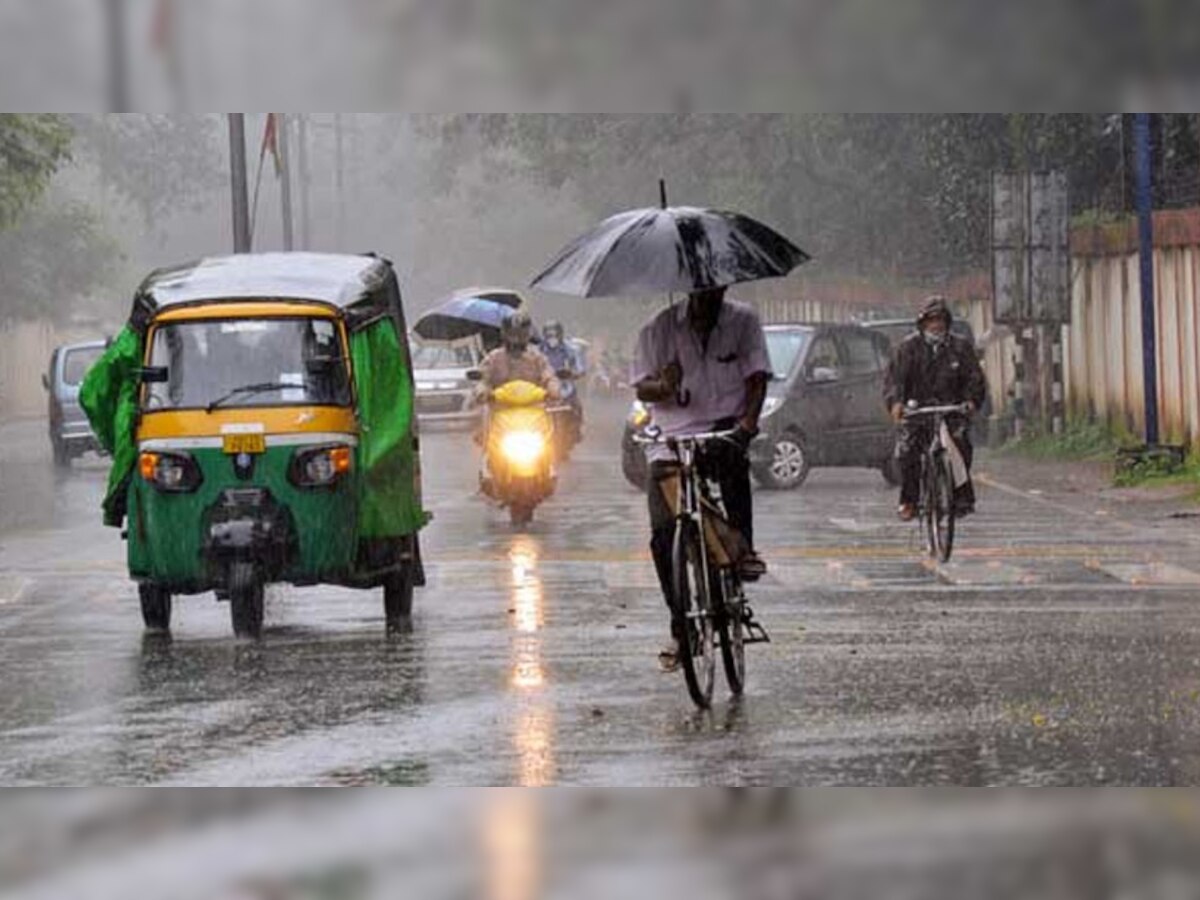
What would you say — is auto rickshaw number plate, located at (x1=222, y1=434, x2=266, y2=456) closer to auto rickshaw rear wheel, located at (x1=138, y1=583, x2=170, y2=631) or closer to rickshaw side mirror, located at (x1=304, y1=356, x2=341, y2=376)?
rickshaw side mirror, located at (x1=304, y1=356, x2=341, y2=376)

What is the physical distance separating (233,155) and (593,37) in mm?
18335

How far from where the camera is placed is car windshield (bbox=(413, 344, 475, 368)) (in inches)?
1821

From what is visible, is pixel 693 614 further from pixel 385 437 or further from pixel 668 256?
pixel 385 437

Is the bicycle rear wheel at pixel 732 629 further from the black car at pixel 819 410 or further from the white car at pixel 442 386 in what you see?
the white car at pixel 442 386

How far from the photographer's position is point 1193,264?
2944 centimetres

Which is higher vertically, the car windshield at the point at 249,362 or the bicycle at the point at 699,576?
the car windshield at the point at 249,362

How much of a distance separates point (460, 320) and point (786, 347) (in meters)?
3.22

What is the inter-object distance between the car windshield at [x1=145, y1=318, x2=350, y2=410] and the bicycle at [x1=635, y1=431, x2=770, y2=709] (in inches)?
144

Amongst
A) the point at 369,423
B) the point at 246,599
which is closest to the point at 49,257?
the point at 369,423

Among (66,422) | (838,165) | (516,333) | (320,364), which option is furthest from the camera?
(838,165)

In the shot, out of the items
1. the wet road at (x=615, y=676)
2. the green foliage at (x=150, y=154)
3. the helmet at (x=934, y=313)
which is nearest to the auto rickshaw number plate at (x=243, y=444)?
the wet road at (x=615, y=676)

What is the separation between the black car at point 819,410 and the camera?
2795cm

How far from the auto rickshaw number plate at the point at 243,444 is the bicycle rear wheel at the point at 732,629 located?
348cm

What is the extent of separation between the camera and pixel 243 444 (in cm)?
1534
